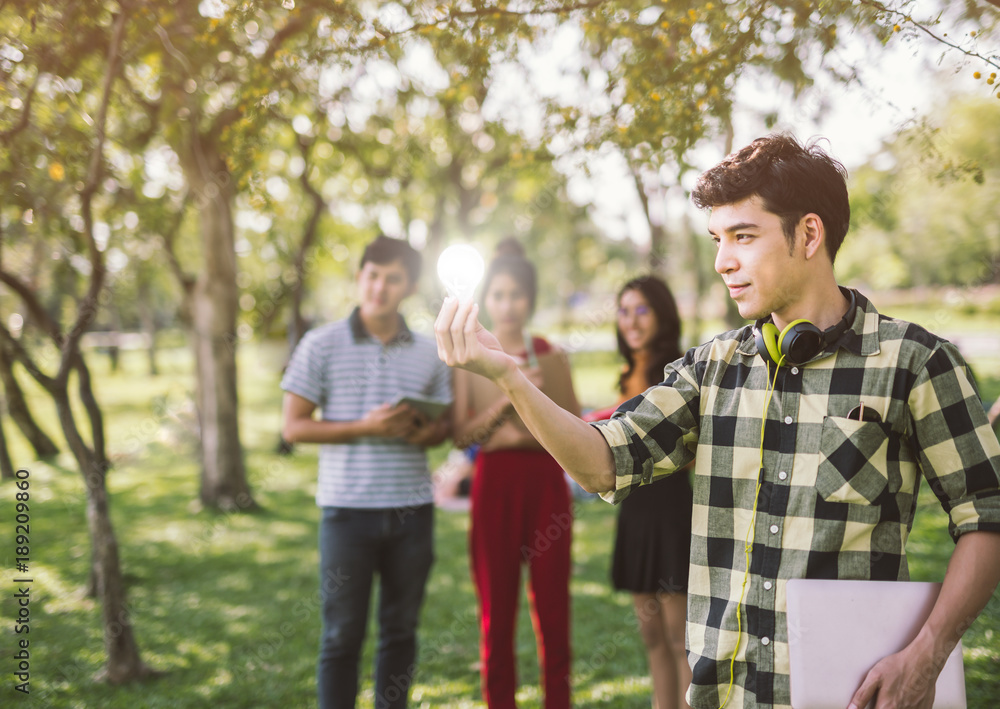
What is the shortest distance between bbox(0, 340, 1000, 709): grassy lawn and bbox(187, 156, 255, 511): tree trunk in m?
0.46

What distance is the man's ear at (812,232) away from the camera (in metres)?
1.58

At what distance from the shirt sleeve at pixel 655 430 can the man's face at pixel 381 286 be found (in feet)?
5.68

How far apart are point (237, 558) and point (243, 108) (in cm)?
545

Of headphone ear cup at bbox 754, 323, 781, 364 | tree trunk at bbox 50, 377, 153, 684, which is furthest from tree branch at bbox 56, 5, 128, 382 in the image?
headphone ear cup at bbox 754, 323, 781, 364

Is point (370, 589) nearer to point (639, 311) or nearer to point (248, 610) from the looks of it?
point (639, 311)

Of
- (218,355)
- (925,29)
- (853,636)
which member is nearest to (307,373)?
(853,636)

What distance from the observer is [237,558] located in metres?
7.10

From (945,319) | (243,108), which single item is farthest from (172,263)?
(945,319)

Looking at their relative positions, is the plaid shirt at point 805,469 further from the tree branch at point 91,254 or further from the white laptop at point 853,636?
the tree branch at point 91,254

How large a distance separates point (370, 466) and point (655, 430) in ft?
5.58

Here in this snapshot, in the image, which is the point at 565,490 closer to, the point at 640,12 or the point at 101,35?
the point at 640,12

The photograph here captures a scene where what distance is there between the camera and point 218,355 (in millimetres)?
8141

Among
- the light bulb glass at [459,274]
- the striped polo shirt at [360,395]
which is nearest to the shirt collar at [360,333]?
the striped polo shirt at [360,395]

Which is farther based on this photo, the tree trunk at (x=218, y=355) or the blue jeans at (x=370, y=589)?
the tree trunk at (x=218, y=355)
